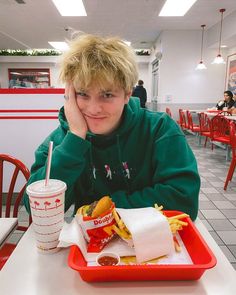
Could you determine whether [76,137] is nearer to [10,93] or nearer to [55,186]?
[55,186]

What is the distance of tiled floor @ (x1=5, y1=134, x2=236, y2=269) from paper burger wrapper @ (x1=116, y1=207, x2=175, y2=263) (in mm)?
1513

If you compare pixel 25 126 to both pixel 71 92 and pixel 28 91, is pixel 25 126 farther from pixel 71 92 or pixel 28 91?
pixel 71 92

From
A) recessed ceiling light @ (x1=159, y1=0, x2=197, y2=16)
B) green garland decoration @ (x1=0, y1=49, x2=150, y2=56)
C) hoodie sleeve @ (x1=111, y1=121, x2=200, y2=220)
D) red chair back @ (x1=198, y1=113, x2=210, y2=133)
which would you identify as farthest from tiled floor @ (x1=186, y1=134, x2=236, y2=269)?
green garland decoration @ (x1=0, y1=49, x2=150, y2=56)

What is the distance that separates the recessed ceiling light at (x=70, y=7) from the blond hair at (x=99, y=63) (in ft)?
17.7

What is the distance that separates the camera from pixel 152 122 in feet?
3.93

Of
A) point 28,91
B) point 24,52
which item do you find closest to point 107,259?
point 28,91

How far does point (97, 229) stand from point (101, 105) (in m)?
0.48

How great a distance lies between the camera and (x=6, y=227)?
0.95 m

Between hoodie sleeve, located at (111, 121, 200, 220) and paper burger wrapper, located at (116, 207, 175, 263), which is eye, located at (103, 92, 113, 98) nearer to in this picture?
hoodie sleeve, located at (111, 121, 200, 220)

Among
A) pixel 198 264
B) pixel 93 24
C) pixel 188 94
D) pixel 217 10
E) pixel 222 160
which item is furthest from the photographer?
pixel 188 94

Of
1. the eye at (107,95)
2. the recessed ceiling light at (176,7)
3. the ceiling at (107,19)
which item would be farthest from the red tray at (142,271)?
the recessed ceiling light at (176,7)

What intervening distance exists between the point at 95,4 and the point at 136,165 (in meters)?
5.70

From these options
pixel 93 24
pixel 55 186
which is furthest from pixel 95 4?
pixel 55 186

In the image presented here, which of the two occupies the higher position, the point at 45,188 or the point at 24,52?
the point at 24,52
